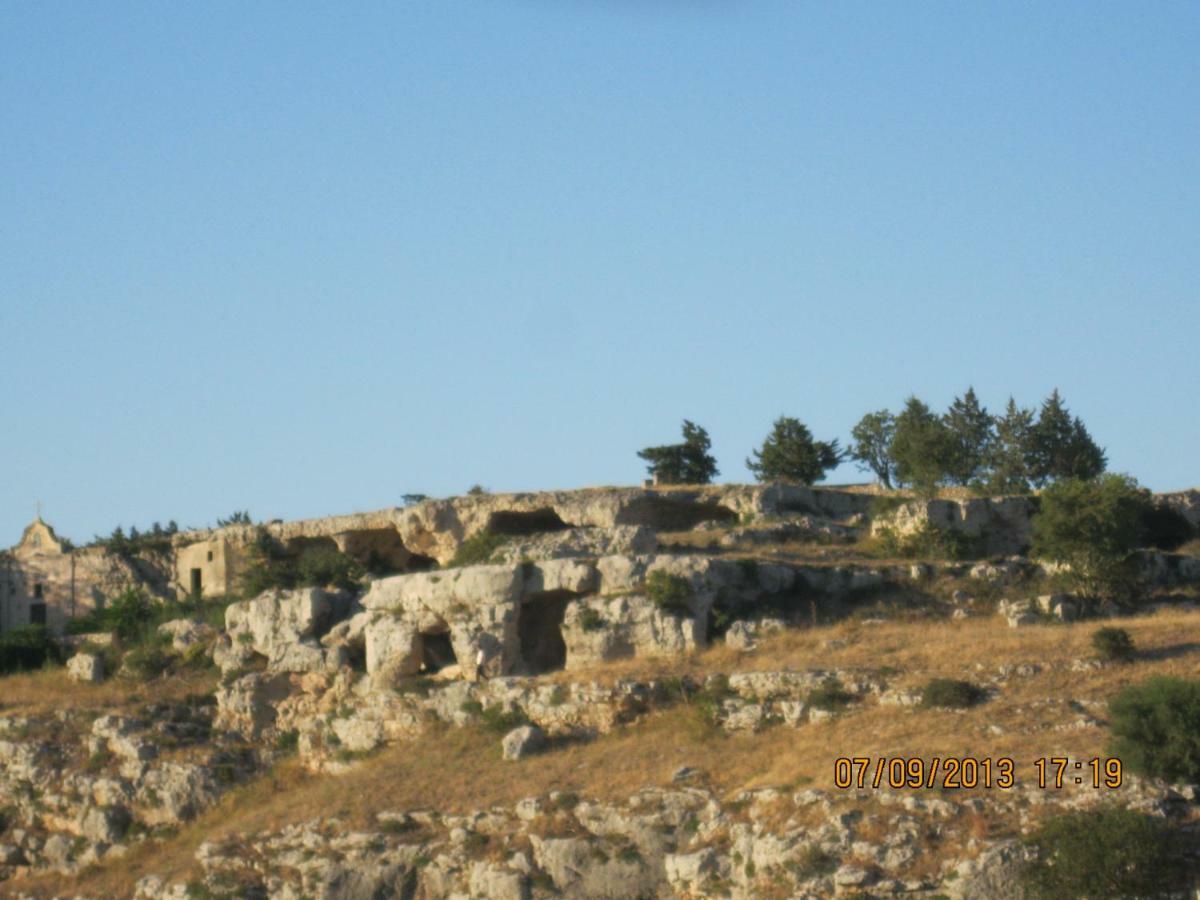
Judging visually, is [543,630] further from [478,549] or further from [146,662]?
[146,662]

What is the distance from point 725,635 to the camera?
39.3 meters

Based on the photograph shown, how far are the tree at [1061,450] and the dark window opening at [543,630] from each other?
57.4 ft

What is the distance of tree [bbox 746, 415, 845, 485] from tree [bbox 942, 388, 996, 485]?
3471 mm

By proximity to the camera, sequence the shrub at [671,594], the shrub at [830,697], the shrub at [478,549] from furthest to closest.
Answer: the shrub at [478,549], the shrub at [671,594], the shrub at [830,697]

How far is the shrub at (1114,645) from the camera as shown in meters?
35.6

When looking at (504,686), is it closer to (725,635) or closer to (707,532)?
(725,635)

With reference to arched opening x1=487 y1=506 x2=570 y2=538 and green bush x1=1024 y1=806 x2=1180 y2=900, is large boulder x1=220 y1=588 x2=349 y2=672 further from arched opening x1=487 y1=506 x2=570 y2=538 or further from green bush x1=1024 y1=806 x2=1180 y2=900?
green bush x1=1024 y1=806 x2=1180 y2=900

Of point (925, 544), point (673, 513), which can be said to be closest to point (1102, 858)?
point (925, 544)

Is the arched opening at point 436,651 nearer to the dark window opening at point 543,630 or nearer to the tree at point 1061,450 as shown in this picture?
the dark window opening at point 543,630

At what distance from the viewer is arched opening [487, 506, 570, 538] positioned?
47656 millimetres

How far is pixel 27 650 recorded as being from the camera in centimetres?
4722

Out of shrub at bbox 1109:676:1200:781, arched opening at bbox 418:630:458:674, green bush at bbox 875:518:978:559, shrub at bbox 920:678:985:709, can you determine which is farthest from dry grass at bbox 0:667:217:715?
shrub at bbox 1109:676:1200:781

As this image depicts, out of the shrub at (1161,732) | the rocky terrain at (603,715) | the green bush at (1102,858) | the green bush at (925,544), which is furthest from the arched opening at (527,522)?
the green bush at (1102,858)

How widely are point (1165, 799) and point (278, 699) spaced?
1959cm
